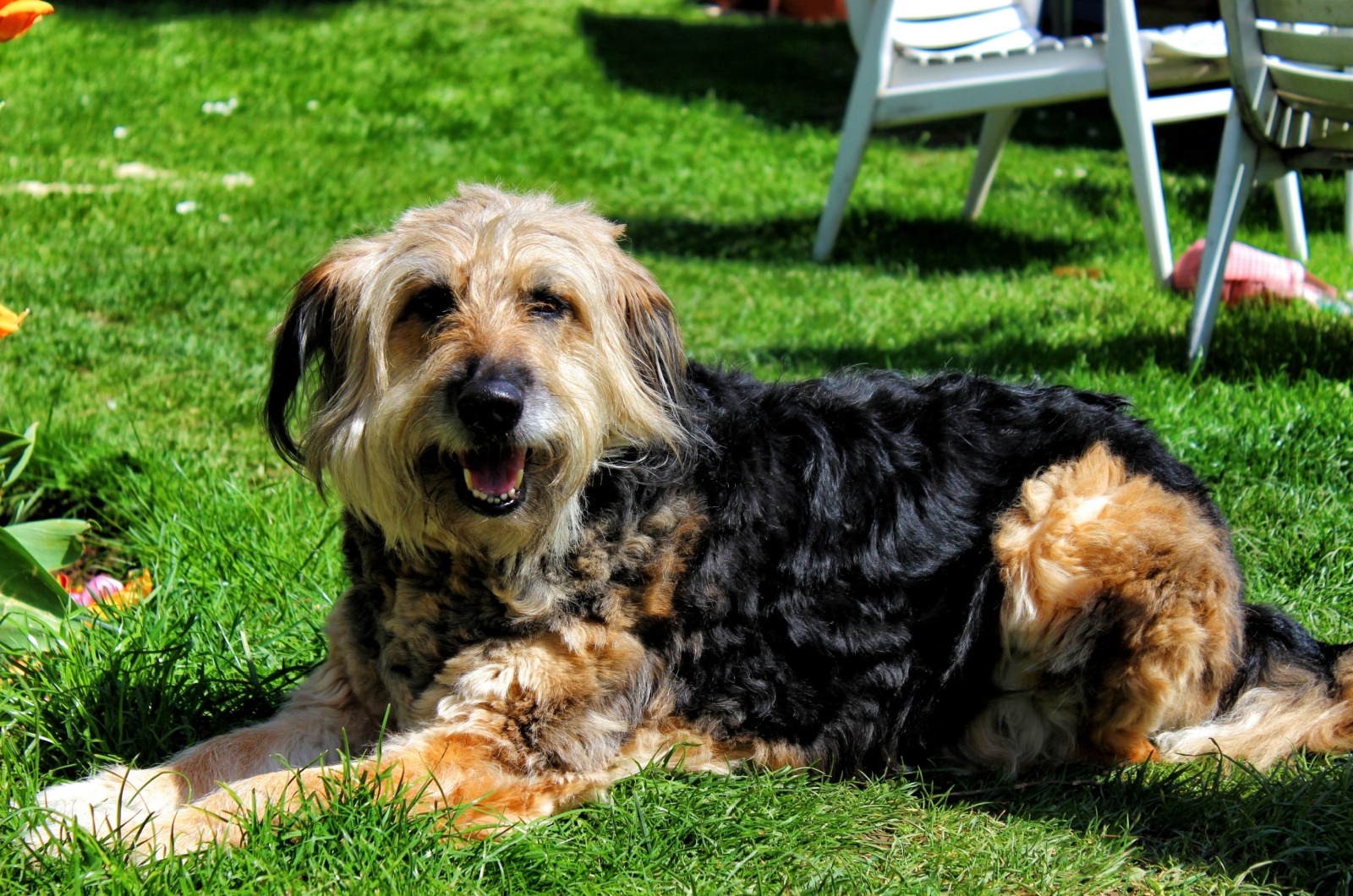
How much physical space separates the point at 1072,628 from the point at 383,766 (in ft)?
5.32

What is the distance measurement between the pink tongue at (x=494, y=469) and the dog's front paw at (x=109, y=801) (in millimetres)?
947

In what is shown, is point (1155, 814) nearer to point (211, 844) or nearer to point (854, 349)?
point (211, 844)

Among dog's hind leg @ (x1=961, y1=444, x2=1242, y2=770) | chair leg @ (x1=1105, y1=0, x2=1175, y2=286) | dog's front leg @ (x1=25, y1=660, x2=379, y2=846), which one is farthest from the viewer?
chair leg @ (x1=1105, y1=0, x2=1175, y2=286)

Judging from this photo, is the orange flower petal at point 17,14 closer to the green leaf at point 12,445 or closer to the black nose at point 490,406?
the black nose at point 490,406

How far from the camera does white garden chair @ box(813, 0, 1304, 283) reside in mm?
6383

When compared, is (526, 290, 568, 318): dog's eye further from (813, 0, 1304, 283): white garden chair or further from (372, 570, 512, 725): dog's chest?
(813, 0, 1304, 283): white garden chair

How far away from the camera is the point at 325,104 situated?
9688mm

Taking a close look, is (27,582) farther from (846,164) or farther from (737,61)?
(737,61)

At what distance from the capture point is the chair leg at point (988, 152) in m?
7.59

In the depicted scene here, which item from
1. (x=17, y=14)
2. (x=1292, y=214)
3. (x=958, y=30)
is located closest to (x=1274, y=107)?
(x=1292, y=214)

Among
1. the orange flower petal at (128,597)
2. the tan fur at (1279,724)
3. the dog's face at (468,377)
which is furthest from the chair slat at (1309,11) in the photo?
the orange flower petal at (128,597)

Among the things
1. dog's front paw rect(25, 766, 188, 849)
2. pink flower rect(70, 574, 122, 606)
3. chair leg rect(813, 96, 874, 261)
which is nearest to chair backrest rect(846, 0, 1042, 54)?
chair leg rect(813, 96, 874, 261)

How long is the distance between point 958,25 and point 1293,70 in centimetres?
370

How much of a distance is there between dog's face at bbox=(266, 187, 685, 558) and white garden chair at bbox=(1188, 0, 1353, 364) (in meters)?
3.30
